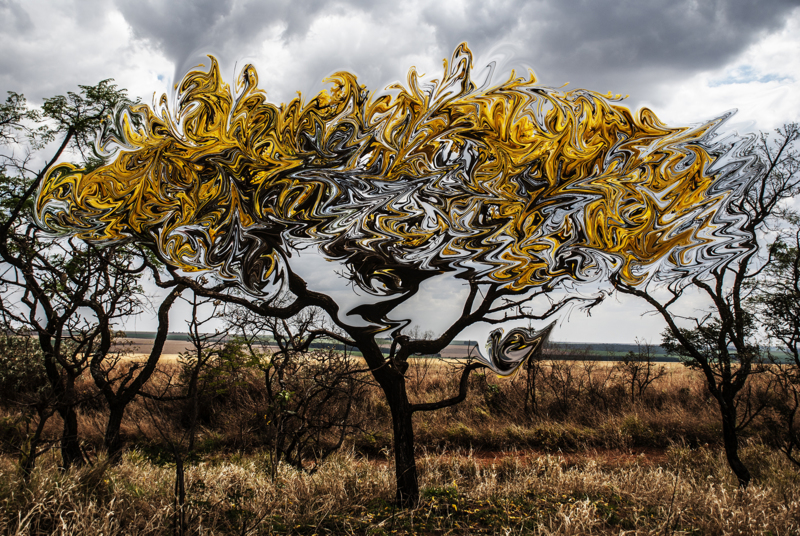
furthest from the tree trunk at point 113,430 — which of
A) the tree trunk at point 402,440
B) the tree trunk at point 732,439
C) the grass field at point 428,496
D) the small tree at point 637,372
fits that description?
the small tree at point 637,372

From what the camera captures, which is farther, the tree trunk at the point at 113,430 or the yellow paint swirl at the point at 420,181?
the tree trunk at the point at 113,430

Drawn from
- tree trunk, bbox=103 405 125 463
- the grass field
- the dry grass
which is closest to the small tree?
the grass field

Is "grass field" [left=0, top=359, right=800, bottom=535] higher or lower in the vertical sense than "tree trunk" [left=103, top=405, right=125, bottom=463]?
lower

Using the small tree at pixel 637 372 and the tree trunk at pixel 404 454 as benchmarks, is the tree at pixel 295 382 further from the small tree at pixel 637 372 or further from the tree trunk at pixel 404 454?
the small tree at pixel 637 372

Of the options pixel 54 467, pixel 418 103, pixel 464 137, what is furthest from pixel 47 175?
pixel 464 137

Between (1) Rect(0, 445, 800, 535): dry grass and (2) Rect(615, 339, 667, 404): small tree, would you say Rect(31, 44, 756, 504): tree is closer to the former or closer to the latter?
(1) Rect(0, 445, 800, 535): dry grass

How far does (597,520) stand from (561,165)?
3082 millimetres

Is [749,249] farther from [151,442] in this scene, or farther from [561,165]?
[151,442]

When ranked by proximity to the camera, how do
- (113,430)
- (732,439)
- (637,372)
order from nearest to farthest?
1. (732,439)
2. (113,430)
3. (637,372)

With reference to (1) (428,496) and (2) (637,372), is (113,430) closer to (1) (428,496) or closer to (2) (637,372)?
(1) (428,496)

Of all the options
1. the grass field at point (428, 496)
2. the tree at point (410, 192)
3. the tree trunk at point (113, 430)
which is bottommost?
the grass field at point (428, 496)

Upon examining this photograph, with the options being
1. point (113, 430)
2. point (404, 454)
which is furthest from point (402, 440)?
point (113, 430)

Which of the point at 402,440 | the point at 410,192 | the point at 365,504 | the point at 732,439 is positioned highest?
the point at 410,192

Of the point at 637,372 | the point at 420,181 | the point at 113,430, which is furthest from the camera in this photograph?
the point at 637,372
